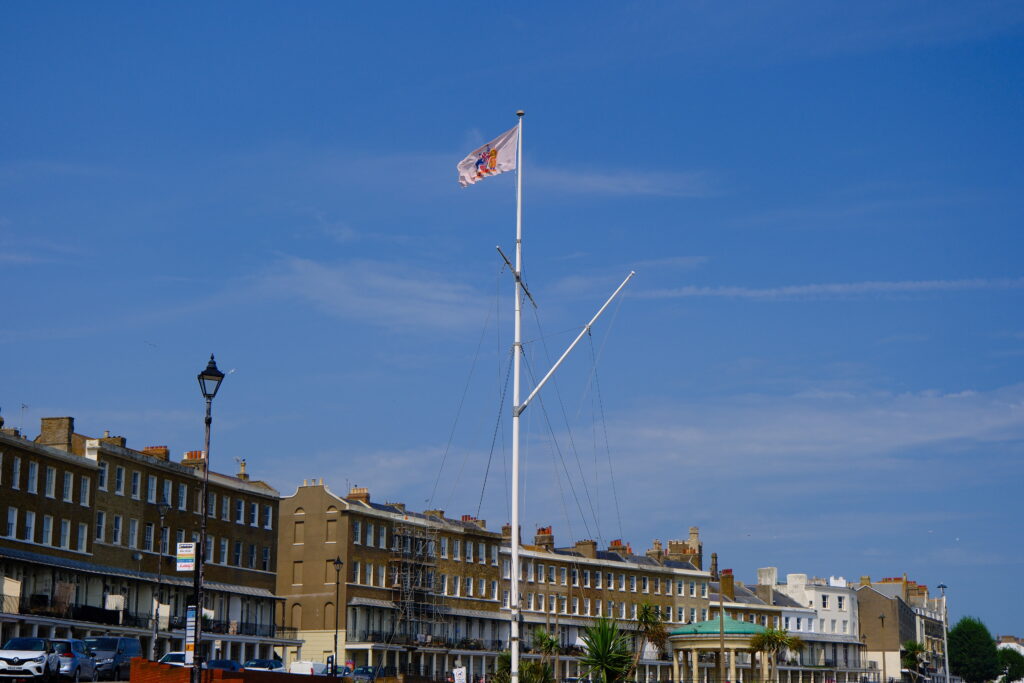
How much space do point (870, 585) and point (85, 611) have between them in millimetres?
114274

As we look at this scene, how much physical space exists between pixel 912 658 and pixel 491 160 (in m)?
122

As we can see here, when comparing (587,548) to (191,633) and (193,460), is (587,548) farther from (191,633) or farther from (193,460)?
(191,633)

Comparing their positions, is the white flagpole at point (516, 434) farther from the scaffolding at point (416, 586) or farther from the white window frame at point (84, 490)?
the scaffolding at point (416, 586)

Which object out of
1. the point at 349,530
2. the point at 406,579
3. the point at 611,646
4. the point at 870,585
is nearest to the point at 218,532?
the point at 349,530

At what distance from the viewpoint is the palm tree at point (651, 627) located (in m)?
114

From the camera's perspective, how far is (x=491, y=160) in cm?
4894

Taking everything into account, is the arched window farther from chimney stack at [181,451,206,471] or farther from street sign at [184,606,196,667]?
street sign at [184,606,196,667]

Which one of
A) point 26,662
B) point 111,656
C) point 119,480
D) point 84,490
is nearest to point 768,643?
point 119,480

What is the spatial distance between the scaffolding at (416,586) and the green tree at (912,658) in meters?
65.5

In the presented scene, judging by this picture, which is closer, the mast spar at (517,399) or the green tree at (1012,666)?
the mast spar at (517,399)

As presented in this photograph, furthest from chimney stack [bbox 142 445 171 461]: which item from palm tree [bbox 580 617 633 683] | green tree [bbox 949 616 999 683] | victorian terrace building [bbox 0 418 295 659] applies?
green tree [bbox 949 616 999 683]

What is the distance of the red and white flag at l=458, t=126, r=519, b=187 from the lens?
4862cm

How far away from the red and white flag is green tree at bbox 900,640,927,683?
11715cm

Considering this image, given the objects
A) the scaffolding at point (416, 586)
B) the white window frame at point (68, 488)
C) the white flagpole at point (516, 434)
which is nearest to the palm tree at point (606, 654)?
the white flagpole at point (516, 434)
